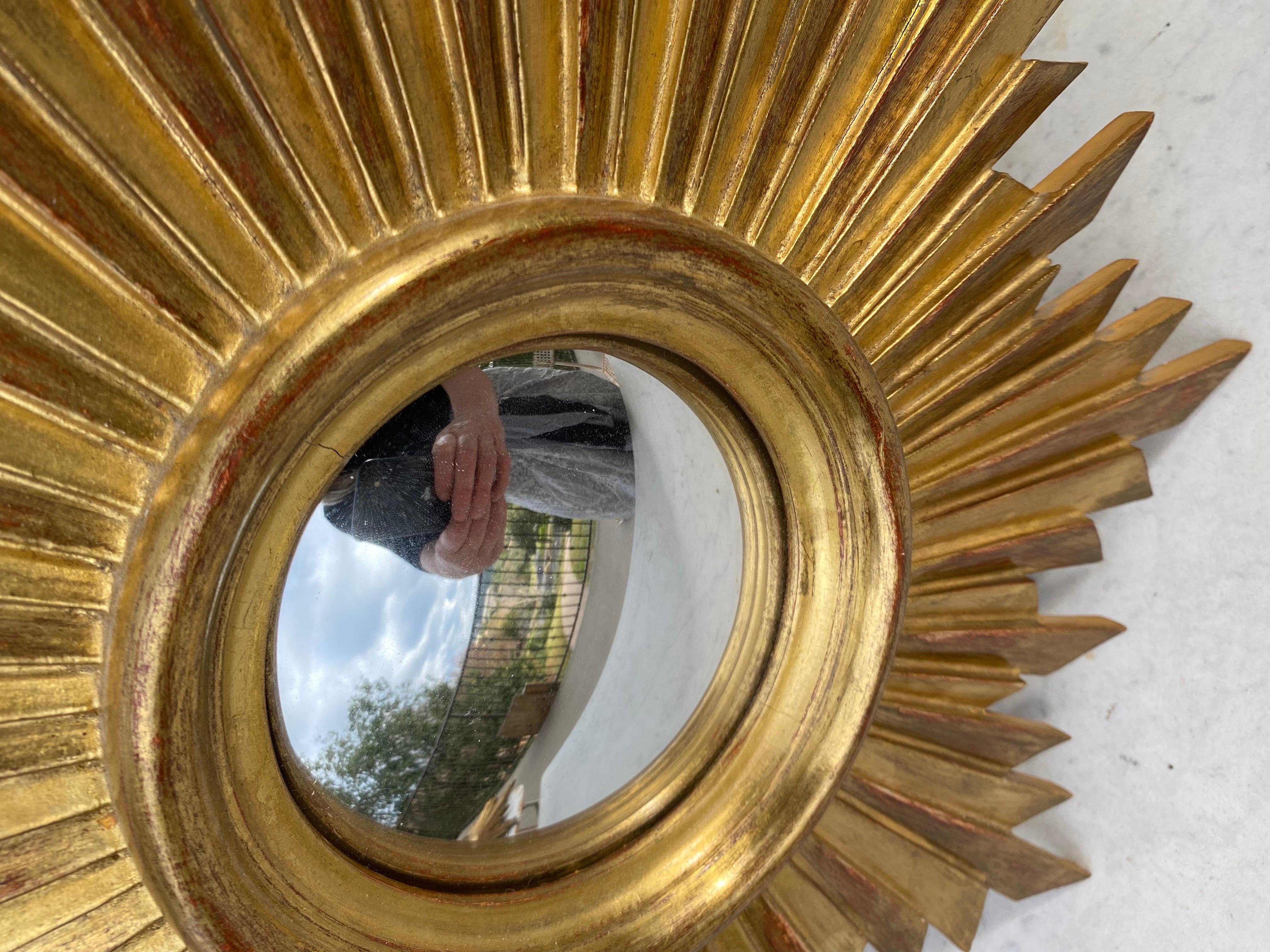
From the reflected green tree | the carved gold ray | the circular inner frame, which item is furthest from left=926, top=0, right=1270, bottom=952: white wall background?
the reflected green tree

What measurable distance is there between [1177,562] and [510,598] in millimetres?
472

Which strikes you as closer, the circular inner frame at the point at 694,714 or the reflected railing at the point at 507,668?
the circular inner frame at the point at 694,714

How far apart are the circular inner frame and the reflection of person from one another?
22 millimetres

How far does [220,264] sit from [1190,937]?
747 mm

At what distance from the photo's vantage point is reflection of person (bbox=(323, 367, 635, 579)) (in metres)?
0.38

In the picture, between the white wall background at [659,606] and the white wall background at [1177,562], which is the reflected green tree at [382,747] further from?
the white wall background at [1177,562]

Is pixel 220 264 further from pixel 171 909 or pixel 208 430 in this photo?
pixel 171 909

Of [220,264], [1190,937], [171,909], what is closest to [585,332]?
[220,264]

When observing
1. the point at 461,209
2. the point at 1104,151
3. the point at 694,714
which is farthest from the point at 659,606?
the point at 1104,151

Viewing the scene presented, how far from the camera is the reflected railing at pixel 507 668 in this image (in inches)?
16.5

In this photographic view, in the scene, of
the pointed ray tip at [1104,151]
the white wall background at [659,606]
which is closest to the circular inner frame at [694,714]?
the white wall background at [659,606]

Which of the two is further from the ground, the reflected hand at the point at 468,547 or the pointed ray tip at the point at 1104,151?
the pointed ray tip at the point at 1104,151

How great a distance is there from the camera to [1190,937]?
0.60 metres

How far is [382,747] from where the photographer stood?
402mm
